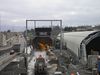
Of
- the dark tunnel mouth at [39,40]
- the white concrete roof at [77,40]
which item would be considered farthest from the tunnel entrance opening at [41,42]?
the white concrete roof at [77,40]

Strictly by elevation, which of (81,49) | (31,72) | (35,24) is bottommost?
(31,72)

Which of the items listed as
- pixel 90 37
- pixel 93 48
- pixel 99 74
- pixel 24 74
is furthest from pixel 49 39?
pixel 99 74

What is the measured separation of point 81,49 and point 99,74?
20.6 ft

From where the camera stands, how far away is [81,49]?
31.0 metres

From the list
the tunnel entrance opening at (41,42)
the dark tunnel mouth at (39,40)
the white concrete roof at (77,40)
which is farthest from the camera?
the tunnel entrance opening at (41,42)

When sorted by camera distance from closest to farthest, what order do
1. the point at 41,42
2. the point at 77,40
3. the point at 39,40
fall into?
1. the point at 77,40
2. the point at 39,40
3. the point at 41,42

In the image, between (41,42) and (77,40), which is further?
(41,42)

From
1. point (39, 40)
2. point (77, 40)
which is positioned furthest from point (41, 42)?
point (77, 40)

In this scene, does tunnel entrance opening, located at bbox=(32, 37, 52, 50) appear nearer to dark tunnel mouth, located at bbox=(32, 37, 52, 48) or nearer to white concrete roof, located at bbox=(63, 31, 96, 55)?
dark tunnel mouth, located at bbox=(32, 37, 52, 48)

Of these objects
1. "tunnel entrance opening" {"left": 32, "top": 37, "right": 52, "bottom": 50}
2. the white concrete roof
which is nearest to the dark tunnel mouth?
"tunnel entrance opening" {"left": 32, "top": 37, "right": 52, "bottom": 50}

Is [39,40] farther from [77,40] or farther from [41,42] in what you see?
[77,40]

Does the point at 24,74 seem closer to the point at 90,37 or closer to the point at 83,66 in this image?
A: the point at 83,66

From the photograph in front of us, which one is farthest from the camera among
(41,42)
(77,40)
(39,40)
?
(41,42)

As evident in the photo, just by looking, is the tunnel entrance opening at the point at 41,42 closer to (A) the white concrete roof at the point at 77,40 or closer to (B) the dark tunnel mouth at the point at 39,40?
(B) the dark tunnel mouth at the point at 39,40
